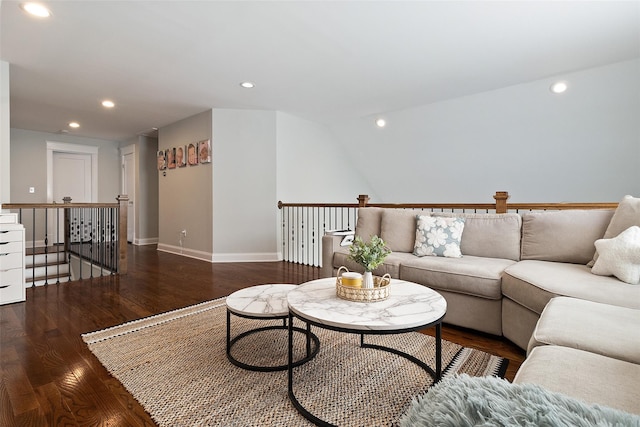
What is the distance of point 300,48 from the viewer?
3041mm

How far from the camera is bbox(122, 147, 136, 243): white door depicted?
7027mm

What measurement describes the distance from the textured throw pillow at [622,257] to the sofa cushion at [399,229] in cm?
138

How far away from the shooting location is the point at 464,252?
2881 millimetres

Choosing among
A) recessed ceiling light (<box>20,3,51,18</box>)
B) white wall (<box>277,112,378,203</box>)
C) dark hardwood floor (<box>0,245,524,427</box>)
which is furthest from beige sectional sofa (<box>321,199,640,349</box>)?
recessed ceiling light (<box>20,3,51,18</box>)

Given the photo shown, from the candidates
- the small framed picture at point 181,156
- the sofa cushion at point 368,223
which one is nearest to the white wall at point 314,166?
the small framed picture at point 181,156

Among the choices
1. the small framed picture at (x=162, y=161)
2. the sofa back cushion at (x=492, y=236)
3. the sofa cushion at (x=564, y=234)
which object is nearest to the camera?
the sofa cushion at (x=564, y=234)

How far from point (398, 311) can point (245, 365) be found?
94cm

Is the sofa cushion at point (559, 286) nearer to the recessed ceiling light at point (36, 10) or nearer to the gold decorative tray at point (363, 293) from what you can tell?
the gold decorative tray at point (363, 293)

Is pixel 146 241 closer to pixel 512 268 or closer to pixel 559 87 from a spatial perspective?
pixel 512 268

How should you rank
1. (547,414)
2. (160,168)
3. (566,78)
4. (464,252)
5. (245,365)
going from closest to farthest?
(547,414), (245,365), (464,252), (566,78), (160,168)

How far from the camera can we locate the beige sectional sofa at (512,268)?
6.14 feet

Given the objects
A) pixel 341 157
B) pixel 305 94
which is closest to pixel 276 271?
pixel 305 94

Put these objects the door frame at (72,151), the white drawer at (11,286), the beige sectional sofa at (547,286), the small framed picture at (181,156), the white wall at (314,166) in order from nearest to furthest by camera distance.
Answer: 1. the beige sectional sofa at (547,286)
2. the white drawer at (11,286)
3. the white wall at (314,166)
4. the small framed picture at (181,156)
5. the door frame at (72,151)

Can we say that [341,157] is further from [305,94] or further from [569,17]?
[569,17]
